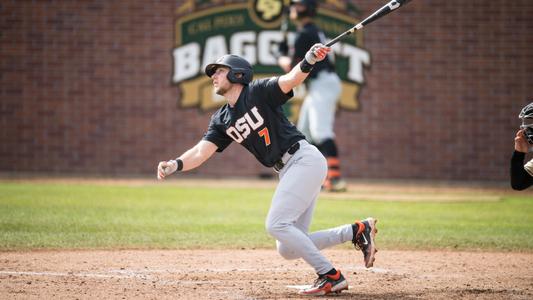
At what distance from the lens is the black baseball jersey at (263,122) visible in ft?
20.8

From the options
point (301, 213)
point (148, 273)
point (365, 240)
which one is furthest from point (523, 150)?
point (148, 273)

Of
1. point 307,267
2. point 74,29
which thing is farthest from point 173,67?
point 307,267

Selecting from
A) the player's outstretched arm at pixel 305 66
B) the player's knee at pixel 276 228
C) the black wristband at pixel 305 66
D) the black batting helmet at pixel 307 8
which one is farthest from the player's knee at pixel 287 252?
the black batting helmet at pixel 307 8

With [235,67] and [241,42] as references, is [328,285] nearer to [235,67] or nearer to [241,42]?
[235,67]

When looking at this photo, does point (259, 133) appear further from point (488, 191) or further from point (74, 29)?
point (74, 29)

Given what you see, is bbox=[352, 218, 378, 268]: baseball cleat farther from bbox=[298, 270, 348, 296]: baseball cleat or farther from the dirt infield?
bbox=[298, 270, 348, 296]: baseball cleat

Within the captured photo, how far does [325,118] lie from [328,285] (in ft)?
24.7

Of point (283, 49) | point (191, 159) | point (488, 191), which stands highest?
point (283, 49)

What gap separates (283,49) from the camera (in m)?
14.3

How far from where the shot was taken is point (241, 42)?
17.1m

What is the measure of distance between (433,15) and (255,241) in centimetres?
908

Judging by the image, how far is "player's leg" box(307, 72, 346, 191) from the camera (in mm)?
13398

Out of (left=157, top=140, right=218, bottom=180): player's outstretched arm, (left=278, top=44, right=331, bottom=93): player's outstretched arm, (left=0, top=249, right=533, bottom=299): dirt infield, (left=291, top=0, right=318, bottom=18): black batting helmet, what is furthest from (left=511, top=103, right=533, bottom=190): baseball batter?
(left=291, top=0, right=318, bottom=18): black batting helmet

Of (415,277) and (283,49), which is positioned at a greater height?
(283,49)
